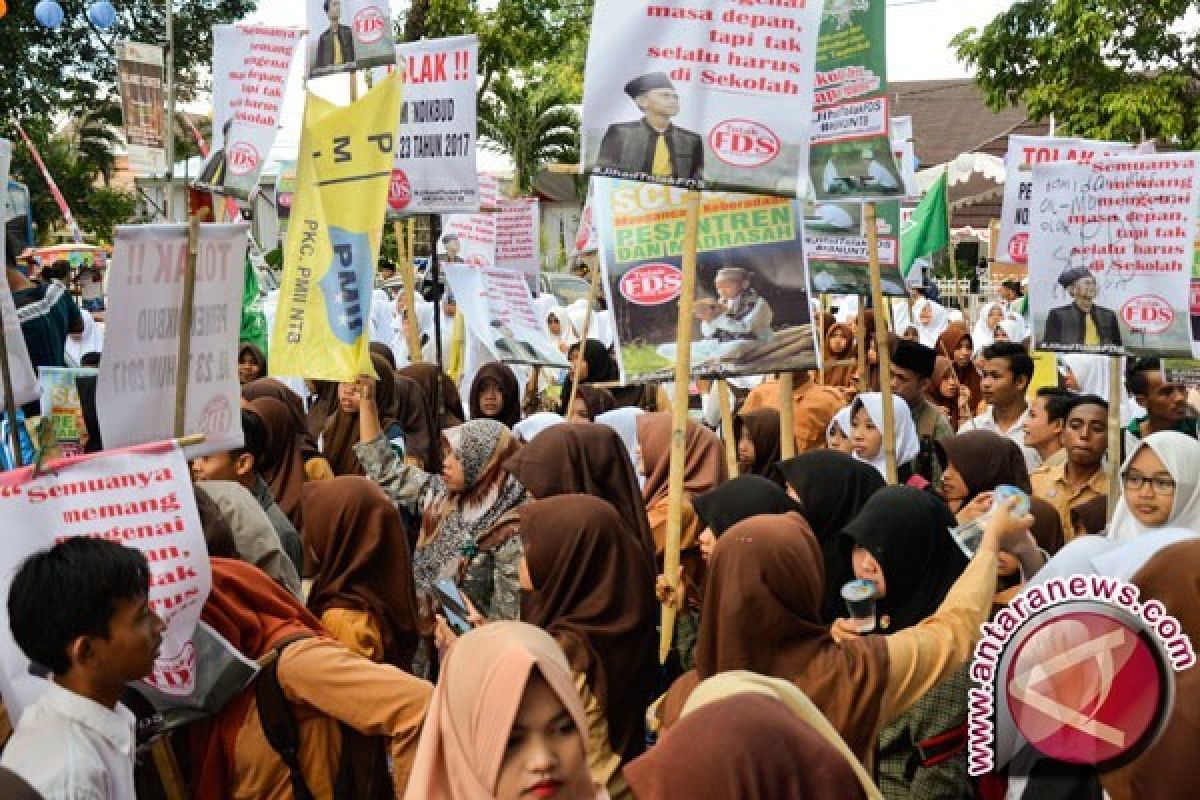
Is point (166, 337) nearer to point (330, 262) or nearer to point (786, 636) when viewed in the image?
point (786, 636)

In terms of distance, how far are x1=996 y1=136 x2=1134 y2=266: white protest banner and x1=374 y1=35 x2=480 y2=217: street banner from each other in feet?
9.46

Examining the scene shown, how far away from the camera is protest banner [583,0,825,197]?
525 centimetres

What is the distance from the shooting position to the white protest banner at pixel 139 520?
3096 millimetres

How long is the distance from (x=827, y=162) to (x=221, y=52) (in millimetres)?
4880

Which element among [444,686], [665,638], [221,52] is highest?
[221,52]

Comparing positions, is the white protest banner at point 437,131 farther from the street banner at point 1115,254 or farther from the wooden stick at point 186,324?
the wooden stick at point 186,324

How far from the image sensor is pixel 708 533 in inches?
184

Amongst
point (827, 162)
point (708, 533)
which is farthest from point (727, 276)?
point (827, 162)

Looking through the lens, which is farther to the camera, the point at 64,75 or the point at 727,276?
the point at 64,75

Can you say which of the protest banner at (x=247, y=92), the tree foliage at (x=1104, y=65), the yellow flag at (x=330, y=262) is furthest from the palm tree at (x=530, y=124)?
the yellow flag at (x=330, y=262)

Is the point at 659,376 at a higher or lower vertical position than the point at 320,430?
higher

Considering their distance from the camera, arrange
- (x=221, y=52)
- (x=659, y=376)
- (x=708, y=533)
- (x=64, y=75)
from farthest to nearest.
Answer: (x=64, y=75), (x=221, y=52), (x=659, y=376), (x=708, y=533)

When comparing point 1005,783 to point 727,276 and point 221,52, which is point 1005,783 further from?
point 221,52

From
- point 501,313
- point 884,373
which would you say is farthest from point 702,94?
point 501,313
